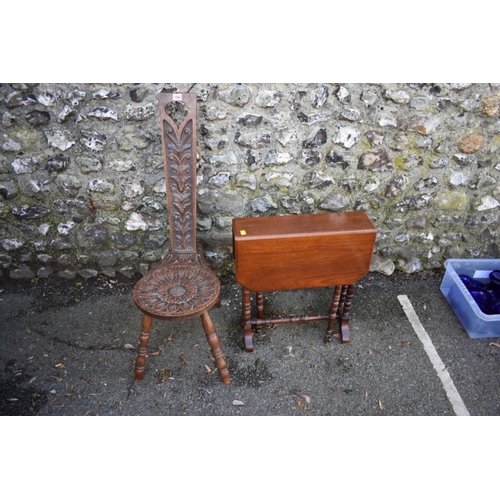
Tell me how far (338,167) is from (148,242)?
1425mm

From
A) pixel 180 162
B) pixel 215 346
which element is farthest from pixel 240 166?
pixel 215 346

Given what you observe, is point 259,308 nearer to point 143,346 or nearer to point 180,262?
point 180,262

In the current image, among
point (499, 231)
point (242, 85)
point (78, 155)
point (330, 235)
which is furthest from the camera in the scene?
point (499, 231)

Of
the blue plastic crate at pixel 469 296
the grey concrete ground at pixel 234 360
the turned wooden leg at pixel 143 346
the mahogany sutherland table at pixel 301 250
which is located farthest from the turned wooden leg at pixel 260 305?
the blue plastic crate at pixel 469 296

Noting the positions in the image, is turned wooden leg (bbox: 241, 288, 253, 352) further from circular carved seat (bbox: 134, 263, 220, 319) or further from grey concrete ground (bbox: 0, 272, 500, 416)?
circular carved seat (bbox: 134, 263, 220, 319)

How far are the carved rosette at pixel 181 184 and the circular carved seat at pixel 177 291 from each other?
0.18 metres

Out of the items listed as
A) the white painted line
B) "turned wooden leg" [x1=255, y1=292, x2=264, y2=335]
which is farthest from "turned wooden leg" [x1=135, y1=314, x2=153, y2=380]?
the white painted line

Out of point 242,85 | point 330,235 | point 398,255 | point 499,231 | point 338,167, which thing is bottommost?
point 398,255

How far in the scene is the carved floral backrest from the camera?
2.20m

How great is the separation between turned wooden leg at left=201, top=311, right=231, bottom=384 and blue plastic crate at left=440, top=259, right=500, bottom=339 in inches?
Result: 63.8

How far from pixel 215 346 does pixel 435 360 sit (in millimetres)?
1381

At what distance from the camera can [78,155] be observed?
255 cm

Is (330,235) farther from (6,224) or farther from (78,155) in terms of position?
(6,224)

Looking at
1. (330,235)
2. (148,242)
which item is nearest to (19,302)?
(148,242)
